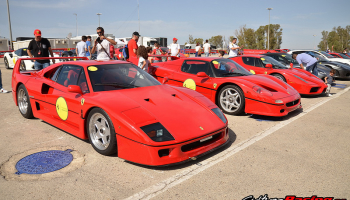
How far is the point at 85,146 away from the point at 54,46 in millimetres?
28814

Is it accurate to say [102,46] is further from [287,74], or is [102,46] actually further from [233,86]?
[287,74]

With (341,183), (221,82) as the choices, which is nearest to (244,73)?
(221,82)

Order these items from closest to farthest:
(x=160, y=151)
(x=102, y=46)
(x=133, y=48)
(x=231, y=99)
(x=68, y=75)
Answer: (x=160, y=151) < (x=68, y=75) < (x=231, y=99) < (x=102, y=46) < (x=133, y=48)

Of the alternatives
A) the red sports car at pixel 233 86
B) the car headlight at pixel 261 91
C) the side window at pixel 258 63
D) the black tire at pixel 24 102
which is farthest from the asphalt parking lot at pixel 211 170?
the side window at pixel 258 63

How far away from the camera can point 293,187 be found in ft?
8.90

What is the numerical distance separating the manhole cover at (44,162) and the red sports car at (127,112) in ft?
1.23

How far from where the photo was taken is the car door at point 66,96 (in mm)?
3906

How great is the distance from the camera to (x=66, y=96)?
411 centimetres

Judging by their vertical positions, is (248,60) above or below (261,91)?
above

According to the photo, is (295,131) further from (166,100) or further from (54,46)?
(54,46)

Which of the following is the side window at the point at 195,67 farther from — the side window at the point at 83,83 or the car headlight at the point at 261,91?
the side window at the point at 83,83

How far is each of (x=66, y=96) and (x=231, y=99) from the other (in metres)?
3.22

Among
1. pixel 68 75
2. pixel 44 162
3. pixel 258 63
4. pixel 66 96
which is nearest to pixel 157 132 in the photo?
pixel 44 162

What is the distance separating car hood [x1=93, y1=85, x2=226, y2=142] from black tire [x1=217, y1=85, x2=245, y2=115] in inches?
61.9
